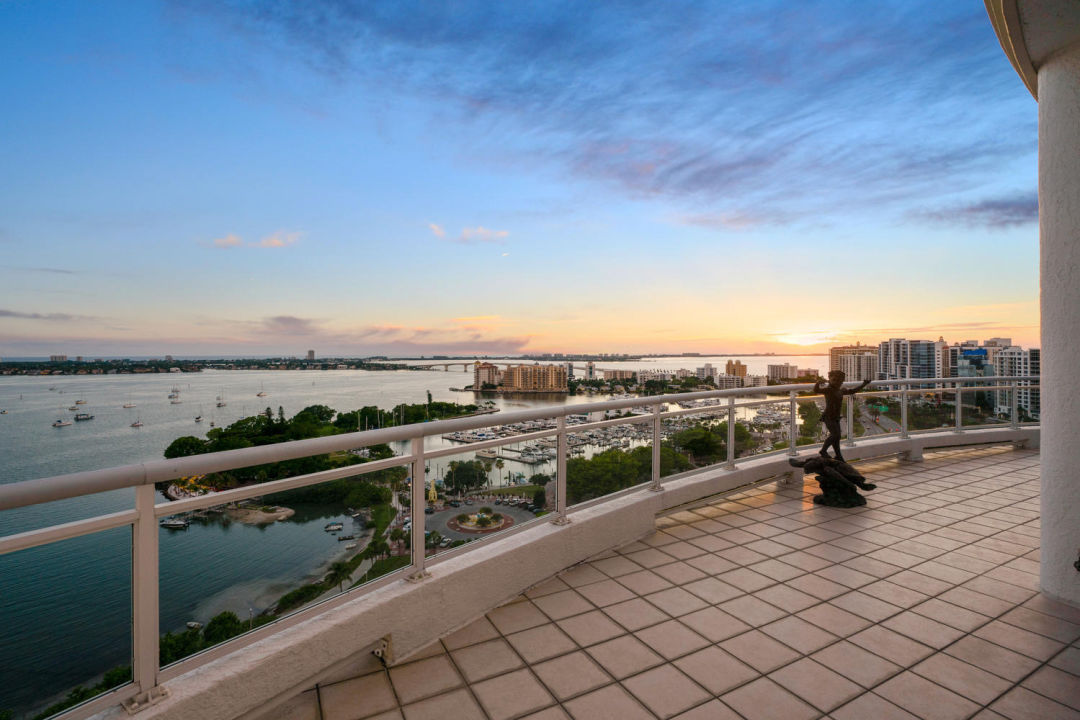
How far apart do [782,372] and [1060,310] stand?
19.1ft

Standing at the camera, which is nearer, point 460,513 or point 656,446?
point 460,513

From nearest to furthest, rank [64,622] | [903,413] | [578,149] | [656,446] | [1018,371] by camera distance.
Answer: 1. [64,622]
2. [656,446]
3. [903,413]
4. [1018,371]
5. [578,149]

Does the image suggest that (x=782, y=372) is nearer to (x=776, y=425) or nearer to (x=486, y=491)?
(x=776, y=425)

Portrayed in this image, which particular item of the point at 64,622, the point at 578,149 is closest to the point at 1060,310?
the point at 64,622

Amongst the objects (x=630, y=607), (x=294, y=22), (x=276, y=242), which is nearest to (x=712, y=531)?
(x=630, y=607)

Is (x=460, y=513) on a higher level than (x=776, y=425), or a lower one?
lower

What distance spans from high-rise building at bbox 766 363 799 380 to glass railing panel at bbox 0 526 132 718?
849 centimetres

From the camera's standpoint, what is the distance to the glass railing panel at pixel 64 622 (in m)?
1.41

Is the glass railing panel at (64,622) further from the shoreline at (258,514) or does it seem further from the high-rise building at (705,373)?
the high-rise building at (705,373)

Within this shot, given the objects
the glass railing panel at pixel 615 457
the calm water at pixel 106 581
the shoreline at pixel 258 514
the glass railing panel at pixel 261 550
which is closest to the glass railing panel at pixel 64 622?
the calm water at pixel 106 581

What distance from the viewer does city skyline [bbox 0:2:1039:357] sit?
369 inches

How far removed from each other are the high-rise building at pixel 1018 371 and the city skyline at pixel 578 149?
32.6 inches

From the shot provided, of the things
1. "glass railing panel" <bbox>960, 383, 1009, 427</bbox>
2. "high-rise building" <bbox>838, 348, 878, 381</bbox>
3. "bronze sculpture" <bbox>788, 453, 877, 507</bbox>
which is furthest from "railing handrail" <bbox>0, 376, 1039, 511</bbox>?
"glass railing panel" <bbox>960, 383, 1009, 427</bbox>

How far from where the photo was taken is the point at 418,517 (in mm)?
2805
